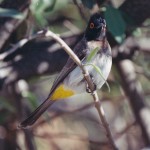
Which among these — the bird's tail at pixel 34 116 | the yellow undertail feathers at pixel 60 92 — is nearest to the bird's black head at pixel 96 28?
the yellow undertail feathers at pixel 60 92

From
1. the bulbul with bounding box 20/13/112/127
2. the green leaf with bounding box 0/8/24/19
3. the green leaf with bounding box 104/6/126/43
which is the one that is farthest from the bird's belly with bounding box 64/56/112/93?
the green leaf with bounding box 0/8/24/19

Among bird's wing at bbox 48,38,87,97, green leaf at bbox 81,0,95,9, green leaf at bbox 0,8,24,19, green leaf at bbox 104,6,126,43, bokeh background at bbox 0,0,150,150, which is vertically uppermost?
green leaf at bbox 0,8,24,19

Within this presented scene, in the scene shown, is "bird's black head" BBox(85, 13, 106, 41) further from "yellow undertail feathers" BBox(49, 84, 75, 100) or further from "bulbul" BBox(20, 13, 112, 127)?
"yellow undertail feathers" BBox(49, 84, 75, 100)

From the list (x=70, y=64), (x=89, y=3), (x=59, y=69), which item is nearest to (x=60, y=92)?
(x=70, y=64)

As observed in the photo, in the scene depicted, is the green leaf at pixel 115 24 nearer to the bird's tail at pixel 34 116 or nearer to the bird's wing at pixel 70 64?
the bird's wing at pixel 70 64

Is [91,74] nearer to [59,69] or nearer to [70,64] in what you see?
[70,64]

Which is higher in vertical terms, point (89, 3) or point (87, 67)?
point (89, 3)

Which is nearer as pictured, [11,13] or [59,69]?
[11,13]
